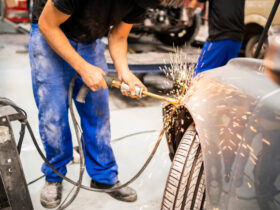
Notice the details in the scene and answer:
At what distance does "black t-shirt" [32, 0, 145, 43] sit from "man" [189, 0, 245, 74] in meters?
1.49

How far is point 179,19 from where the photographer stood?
21.2ft

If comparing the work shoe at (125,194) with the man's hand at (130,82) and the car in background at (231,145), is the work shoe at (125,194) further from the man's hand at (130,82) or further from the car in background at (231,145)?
the man's hand at (130,82)

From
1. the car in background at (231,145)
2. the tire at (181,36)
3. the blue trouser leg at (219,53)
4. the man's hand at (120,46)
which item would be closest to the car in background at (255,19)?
the tire at (181,36)

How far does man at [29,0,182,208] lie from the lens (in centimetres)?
172

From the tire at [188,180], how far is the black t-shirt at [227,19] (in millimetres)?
1877

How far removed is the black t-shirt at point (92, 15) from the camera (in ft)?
5.67

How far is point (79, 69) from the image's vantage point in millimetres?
1759

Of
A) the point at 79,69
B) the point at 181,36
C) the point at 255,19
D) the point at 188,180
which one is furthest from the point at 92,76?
the point at 181,36

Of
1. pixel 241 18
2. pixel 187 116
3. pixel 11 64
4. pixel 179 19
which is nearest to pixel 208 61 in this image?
pixel 241 18

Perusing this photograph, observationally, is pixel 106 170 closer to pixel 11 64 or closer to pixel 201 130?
pixel 201 130

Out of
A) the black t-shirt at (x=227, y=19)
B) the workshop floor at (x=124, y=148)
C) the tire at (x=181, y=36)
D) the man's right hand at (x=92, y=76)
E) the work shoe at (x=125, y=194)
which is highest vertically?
the black t-shirt at (x=227, y=19)

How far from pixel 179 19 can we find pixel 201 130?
544 centimetres

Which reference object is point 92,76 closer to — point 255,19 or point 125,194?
point 125,194

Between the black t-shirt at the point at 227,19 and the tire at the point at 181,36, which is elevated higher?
the black t-shirt at the point at 227,19
